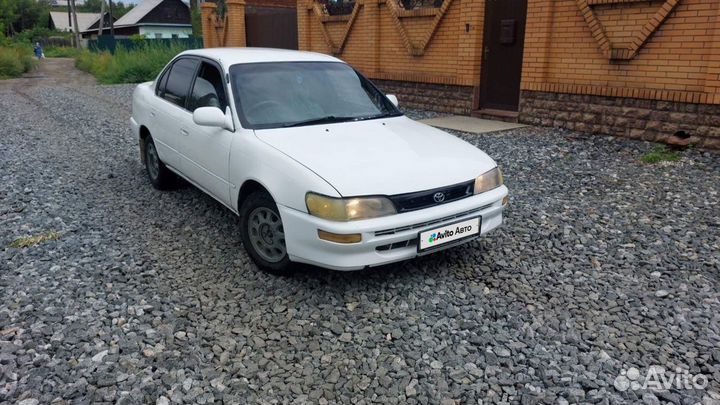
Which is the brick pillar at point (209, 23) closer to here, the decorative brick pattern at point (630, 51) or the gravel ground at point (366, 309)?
the decorative brick pattern at point (630, 51)

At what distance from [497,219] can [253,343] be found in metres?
2.06

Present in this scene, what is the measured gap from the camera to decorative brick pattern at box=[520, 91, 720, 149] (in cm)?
702

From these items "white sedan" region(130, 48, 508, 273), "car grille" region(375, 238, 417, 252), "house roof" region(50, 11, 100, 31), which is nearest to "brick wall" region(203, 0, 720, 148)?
"white sedan" region(130, 48, 508, 273)

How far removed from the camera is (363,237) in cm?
343

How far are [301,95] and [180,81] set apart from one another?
1591mm

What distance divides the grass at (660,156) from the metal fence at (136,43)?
866 inches

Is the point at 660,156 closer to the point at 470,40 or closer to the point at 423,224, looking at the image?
the point at 470,40

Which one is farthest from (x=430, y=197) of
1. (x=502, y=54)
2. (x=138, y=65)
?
(x=138, y=65)

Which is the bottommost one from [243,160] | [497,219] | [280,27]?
[497,219]

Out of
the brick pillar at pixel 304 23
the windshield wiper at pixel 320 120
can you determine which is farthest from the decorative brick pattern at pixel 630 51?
the brick pillar at pixel 304 23

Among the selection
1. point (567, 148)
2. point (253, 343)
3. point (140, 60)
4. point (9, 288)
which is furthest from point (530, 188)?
point (140, 60)

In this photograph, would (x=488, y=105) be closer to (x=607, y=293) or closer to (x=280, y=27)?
(x=607, y=293)

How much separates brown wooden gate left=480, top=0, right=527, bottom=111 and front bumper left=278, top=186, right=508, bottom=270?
22.0 feet

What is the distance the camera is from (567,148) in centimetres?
766
